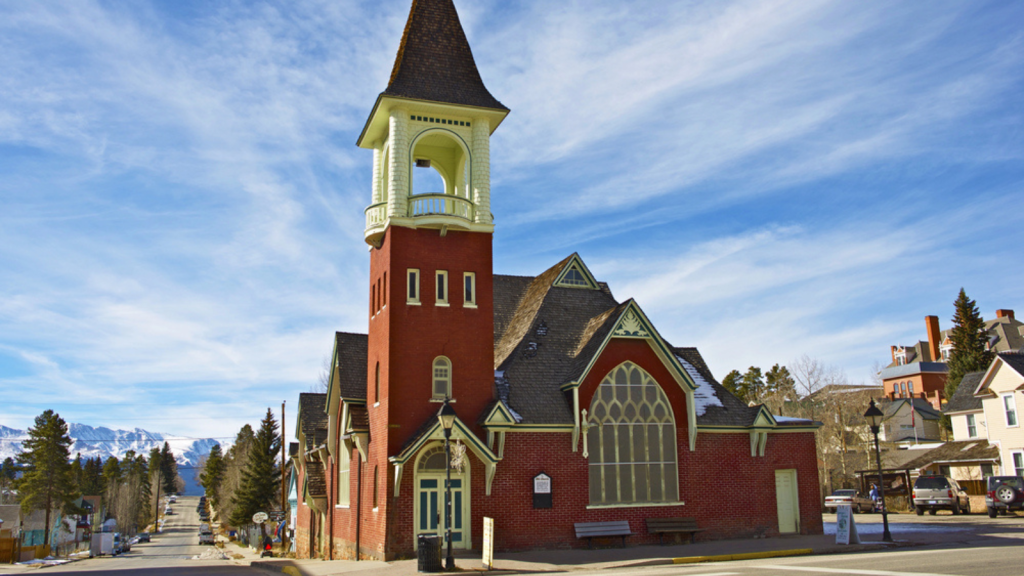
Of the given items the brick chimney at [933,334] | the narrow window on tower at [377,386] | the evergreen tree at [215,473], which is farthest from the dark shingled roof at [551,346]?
the evergreen tree at [215,473]

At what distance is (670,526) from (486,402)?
25.2 ft

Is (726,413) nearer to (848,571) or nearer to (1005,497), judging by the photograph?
(848,571)

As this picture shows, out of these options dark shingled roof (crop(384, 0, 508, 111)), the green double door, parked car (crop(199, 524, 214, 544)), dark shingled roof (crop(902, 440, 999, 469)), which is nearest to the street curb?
the green double door

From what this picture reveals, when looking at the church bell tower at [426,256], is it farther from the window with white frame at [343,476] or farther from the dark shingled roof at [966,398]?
the dark shingled roof at [966,398]

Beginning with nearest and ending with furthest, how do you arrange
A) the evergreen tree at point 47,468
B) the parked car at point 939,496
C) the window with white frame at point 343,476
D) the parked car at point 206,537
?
1. the window with white frame at point 343,476
2. the parked car at point 939,496
3. the evergreen tree at point 47,468
4. the parked car at point 206,537

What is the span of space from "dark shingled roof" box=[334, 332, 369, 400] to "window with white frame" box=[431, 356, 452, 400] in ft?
15.5

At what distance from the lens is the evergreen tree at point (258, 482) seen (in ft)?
250

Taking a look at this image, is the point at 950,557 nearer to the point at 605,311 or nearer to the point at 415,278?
the point at 605,311

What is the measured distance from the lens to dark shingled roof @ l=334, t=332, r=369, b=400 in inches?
1145

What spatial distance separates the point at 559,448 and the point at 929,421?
6760cm

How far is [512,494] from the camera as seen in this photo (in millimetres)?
24422

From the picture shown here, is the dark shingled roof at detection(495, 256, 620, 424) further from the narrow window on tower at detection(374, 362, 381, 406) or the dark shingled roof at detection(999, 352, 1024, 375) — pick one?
the dark shingled roof at detection(999, 352, 1024, 375)

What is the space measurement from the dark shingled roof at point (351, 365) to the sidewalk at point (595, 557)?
22.1ft

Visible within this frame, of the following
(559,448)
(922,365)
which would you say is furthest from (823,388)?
(922,365)
